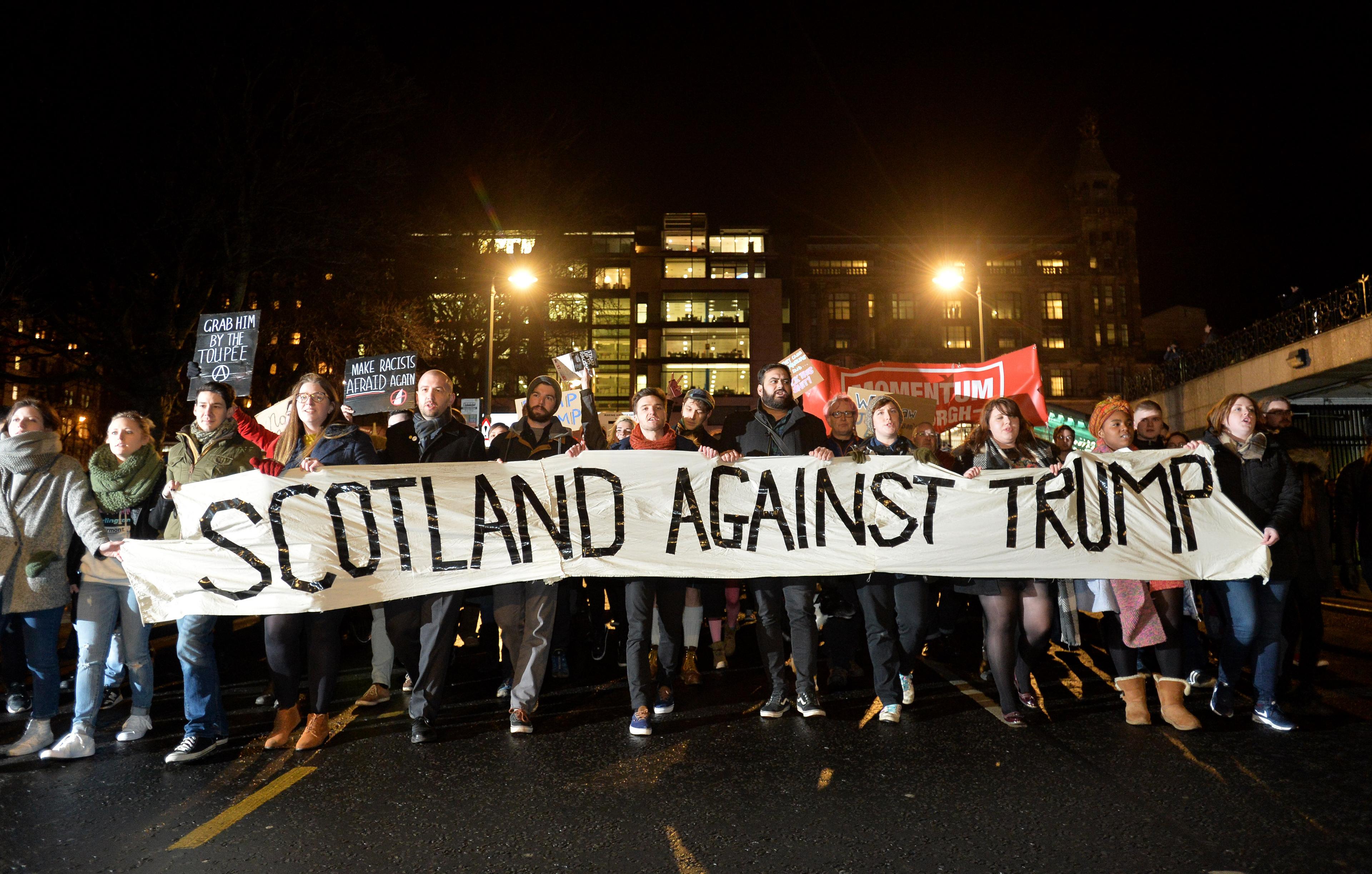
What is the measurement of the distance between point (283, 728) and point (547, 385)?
8.79ft

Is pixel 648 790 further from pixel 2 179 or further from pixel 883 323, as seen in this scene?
pixel 883 323

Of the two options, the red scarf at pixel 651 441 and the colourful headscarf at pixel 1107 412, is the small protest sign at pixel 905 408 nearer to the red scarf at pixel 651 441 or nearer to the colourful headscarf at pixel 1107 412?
the colourful headscarf at pixel 1107 412

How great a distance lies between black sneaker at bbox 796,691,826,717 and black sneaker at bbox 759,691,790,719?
0.31 ft

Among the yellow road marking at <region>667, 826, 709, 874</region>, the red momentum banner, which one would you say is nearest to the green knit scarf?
the yellow road marking at <region>667, 826, 709, 874</region>

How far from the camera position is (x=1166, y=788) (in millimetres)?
4051

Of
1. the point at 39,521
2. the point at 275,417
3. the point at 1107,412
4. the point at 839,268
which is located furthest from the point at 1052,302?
the point at 39,521

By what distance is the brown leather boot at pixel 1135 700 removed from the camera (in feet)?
16.9

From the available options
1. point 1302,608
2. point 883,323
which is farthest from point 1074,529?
point 883,323

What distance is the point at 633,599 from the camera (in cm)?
547

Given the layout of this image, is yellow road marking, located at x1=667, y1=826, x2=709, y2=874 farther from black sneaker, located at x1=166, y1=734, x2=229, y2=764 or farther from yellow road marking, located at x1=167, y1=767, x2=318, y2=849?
black sneaker, located at x1=166, y1=734, x2=229, y2=764

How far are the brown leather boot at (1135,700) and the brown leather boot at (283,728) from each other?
465 centimetres

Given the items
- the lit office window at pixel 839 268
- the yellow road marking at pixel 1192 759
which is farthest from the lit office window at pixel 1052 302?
the yellow road marking at pixel 1192 759

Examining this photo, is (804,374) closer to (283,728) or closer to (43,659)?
(283,728)

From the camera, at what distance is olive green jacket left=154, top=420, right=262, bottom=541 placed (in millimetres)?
5363
